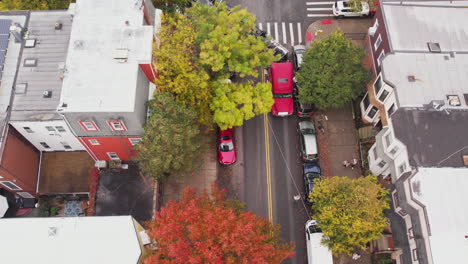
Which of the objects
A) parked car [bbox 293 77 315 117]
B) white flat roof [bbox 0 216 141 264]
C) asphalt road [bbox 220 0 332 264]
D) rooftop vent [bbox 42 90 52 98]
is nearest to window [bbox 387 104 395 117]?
parked car [bbox 293 77 315 117]

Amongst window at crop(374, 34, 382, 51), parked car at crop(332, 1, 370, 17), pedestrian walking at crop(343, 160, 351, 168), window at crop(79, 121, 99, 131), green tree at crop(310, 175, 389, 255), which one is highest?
parked car at crop(332, 1, 370, 17)

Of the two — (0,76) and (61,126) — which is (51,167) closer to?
(61,126)

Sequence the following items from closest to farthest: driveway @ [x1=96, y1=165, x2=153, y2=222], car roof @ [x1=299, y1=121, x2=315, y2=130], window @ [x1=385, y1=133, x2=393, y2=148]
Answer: window @ [x1=385, y1=133, x2=393, y2=148] < driveway @ [x1=96, y1=165, x2=153, y2=222] < car roof @ [x1=299, y1=121, x2=315, y2=130]

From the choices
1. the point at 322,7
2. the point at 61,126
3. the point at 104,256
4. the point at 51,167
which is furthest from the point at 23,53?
Answer: the point at 322,7

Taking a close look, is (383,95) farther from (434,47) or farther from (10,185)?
(10,185)

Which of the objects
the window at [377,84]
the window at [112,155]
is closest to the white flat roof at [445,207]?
the window at [377,84]

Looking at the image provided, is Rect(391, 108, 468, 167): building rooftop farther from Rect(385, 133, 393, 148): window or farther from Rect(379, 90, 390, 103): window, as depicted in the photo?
Rect(379, 90, 390, 103): window

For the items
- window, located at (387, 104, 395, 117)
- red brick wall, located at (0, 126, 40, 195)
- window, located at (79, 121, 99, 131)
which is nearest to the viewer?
window, located at (79, 121, 99, 131)
